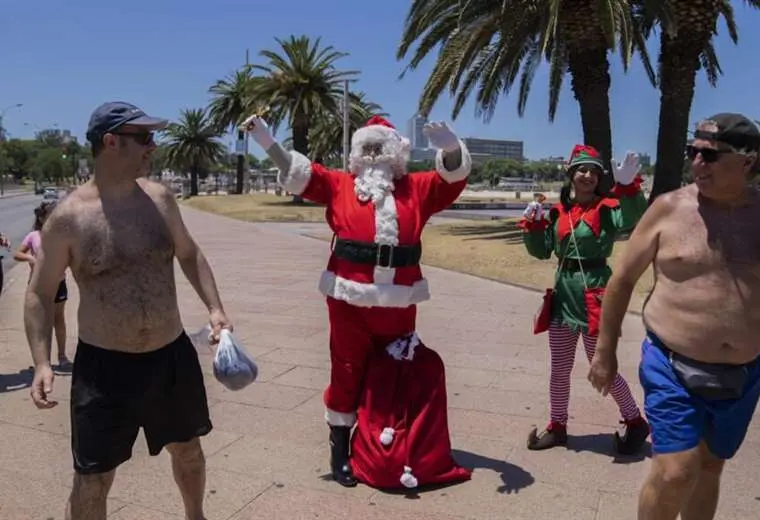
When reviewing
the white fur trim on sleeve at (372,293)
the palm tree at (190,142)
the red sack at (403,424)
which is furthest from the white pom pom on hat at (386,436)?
the palm tree at (190,142)

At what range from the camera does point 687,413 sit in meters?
2.76

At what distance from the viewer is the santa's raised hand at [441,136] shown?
13.1ft

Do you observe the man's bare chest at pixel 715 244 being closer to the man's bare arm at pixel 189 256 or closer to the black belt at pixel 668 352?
the black belt at pixel 668 352

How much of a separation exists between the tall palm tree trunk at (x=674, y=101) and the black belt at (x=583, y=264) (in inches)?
441

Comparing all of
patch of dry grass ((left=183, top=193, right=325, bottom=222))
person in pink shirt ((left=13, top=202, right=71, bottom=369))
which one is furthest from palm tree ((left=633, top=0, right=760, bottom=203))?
patch of dry grass ((left=183, top=193, right=325, bottom=222))

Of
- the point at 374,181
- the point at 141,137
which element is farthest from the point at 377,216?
the point at 141,137

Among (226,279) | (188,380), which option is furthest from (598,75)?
(188,380)

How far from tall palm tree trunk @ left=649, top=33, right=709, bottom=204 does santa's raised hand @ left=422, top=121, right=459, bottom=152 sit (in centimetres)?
1189

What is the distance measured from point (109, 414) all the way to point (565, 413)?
2.73 metres

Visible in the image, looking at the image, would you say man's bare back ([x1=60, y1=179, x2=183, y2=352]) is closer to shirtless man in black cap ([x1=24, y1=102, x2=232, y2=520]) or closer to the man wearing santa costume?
shirtless man in black cap ([x1=24, y1=102, x2=232, y2=520])

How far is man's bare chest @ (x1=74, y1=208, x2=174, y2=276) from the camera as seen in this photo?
110 inches

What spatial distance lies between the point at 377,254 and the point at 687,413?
68.0 inches

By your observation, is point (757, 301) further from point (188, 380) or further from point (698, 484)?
point (188, 380)

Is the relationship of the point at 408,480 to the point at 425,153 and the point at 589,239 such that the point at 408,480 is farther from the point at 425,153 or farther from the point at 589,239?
the point at 425,153
